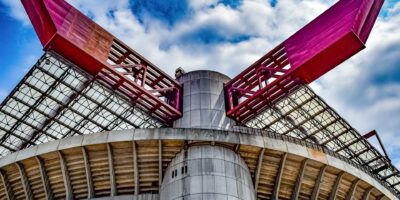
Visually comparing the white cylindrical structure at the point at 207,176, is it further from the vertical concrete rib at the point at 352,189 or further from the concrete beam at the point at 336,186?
the vertical concrete rib at the point at 352,189

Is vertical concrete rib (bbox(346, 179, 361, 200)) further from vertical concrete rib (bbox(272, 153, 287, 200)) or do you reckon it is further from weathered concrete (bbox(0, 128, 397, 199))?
vertical concrete rib (bbox(272, 153, 287, 200))

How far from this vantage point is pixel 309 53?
1345 inches

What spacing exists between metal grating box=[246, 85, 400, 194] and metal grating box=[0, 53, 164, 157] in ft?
43.7

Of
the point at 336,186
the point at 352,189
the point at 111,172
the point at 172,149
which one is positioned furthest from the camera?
the point at 352,189

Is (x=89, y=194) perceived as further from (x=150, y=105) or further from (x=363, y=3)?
(x=363, y=3)

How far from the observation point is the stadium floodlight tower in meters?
30.2

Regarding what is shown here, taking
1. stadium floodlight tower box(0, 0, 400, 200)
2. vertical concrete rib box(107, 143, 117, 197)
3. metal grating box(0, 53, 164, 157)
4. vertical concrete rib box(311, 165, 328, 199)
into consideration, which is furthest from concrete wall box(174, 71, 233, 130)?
vertical concrete rib box(311, 165, 328, 199)

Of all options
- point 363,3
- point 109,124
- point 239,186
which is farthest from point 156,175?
point 363,3

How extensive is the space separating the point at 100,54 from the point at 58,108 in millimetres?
9072

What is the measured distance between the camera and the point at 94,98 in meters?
39.6

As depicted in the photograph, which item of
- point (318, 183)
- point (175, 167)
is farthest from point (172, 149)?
point (318, 183)

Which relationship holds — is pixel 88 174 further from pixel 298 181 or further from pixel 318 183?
pixel 318 183

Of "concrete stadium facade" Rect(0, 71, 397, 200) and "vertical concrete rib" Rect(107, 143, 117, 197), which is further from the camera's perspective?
"vertical concrete rib" Rect(107, 143, 117, 197)

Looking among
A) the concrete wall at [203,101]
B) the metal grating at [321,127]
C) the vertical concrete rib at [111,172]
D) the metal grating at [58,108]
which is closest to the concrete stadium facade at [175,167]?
the vertical concrete rib at [111,172]
